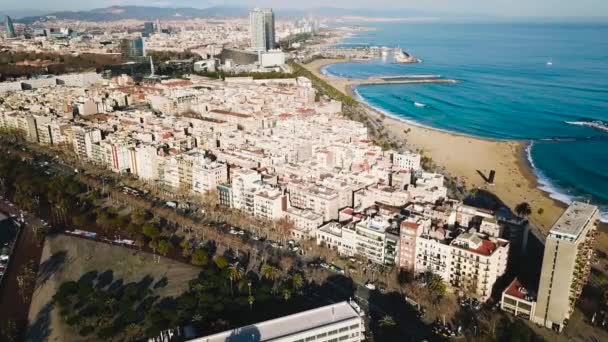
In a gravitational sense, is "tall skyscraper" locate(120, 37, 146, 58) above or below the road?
above

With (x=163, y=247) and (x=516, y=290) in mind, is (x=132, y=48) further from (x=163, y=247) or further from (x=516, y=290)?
(x=516, y=290)

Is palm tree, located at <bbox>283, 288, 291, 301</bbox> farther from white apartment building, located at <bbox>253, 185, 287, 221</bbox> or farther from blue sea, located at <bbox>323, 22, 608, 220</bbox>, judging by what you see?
blue sea, located at <bbox>323, 22, 608, 220</bbox>

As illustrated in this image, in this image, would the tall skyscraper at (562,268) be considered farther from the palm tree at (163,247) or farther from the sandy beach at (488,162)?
the palm tree at (163,247)

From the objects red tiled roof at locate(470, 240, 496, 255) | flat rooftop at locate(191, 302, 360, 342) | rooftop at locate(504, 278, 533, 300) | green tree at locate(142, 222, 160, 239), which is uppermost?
red tiled roof at locate(470, 240, 496, 255)

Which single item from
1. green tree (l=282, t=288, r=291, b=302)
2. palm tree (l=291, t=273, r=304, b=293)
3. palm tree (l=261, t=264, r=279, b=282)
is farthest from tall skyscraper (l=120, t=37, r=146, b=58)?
green tree (l=282, t=288, r=291, b=302)

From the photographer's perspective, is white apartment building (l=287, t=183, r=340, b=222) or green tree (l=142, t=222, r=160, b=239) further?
white apartment building (l=287, t=183, r=340, b=222)

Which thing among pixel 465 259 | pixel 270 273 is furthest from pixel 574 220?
pixel 270 273
